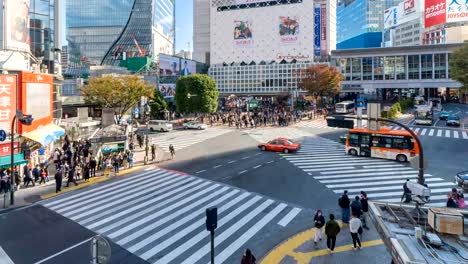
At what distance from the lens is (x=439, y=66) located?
78.5 m

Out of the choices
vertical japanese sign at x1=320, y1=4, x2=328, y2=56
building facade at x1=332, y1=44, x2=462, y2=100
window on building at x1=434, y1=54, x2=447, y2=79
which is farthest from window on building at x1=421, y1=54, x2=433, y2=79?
vertical japanese sign at x1=320, y1=4, x2=328, y2=56

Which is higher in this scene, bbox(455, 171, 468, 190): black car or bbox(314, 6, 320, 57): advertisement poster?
bbox(314, 6, 320, 57): advertisement poster

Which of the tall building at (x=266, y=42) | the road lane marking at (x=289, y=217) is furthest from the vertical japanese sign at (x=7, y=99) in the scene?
the tall building at (x=266, y=42)

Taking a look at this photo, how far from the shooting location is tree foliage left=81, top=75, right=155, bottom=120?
4172cm

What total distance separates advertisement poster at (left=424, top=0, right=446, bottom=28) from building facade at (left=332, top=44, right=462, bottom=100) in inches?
701

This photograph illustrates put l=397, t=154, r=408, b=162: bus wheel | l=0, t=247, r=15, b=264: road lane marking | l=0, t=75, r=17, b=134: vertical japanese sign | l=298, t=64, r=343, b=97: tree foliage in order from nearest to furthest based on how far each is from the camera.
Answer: l=0, t=247, r=15, b=264: road lane marking < l=0, t=75, r=17, b=134: vertical japanese sign < l=397, t=154, r=408, b=162: bus wheel < l=298, t=64, r=343, b=97: tree foliage

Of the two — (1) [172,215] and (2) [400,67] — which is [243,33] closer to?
(2) [400,67]

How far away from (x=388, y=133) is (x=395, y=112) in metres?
29.2

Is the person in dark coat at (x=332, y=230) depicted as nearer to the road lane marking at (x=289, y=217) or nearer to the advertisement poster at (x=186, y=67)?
the road lane marking at (x=289, y=217)

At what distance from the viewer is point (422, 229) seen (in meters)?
7.70

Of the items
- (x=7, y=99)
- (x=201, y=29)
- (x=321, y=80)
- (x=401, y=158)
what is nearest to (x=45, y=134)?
(x=7, y=99)

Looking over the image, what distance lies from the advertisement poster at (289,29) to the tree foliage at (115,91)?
6395 centimetres

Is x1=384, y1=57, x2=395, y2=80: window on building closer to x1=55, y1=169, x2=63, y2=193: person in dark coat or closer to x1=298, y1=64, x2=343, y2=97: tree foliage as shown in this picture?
x1=298, y1=64, x2=343, y2=97: tree foliage

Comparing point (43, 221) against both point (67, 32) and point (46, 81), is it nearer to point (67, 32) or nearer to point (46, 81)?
point (46, 81)
